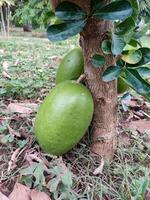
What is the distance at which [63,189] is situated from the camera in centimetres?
102

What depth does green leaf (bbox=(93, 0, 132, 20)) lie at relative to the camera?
881 millimetres

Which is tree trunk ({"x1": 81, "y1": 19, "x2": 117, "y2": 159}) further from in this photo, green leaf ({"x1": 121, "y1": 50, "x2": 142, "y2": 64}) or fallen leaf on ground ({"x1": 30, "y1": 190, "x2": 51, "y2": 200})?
fallen leaf on ground ({"x1": 30, "y1": 190, "x2": 51, "y2": 200})

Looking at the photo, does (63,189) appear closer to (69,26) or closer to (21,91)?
(69,26)

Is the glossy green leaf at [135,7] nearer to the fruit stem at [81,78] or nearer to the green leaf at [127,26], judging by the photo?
the green leaf at [127,26]

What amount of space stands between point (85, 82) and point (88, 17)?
260 millimetres

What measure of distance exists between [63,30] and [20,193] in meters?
0.42

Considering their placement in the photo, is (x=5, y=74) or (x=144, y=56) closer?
(x=144, y=56)

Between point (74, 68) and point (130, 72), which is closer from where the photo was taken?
point (130, 72)

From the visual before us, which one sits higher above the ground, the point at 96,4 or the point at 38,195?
the point at 96,4

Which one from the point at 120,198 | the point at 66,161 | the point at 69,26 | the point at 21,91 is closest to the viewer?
the point at 69,26

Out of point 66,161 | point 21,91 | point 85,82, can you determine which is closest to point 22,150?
point 66,161

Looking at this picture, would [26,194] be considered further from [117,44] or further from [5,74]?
[5,74]

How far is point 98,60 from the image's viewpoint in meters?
1.02

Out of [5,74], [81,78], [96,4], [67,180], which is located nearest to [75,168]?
[67,180]
